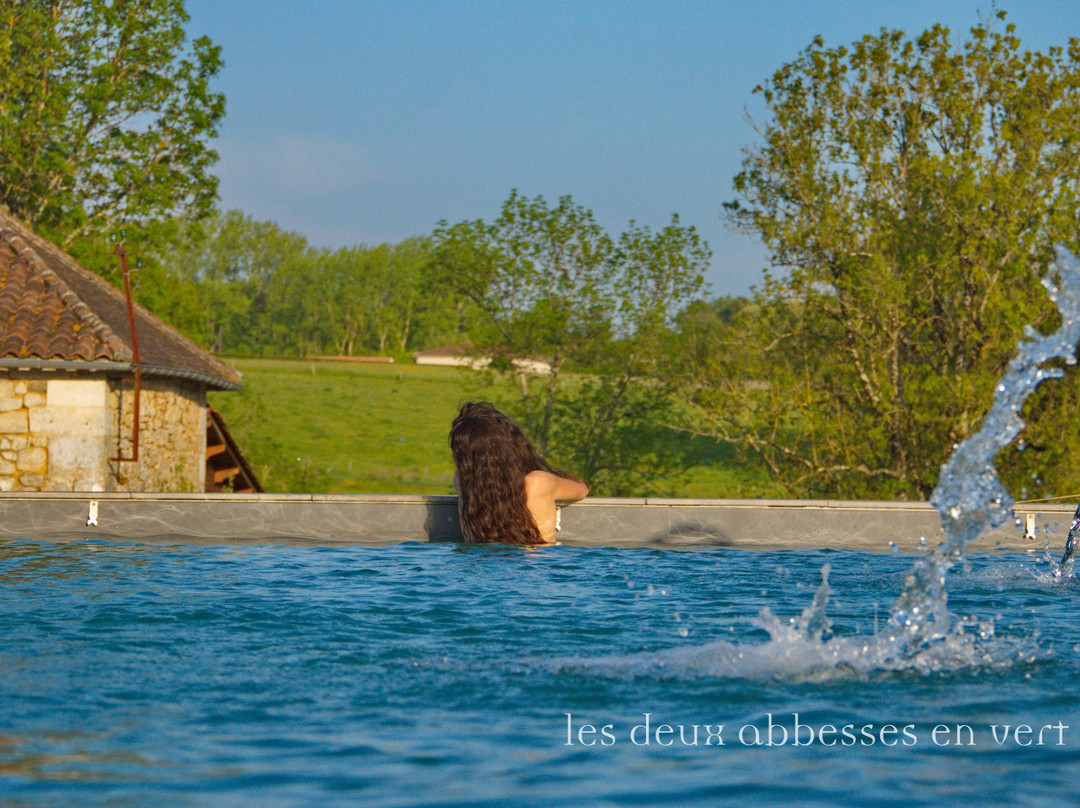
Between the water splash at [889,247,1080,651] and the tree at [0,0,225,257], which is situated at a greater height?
the tree at [0,0,225,257]

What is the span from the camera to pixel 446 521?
10148 millimetres

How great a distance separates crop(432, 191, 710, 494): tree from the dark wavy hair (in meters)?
13.5

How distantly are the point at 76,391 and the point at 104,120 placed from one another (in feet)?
46.5

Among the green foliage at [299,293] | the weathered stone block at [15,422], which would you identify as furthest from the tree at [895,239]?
the green foliage at [299,293]

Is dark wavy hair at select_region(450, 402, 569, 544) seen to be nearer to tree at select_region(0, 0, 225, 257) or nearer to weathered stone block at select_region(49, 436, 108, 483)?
weathered stone block at select_region(49, 436, 108, 483)

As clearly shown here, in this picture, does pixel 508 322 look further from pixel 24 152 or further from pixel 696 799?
pixel 696 799

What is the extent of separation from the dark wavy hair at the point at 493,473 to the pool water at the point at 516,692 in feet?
3.13

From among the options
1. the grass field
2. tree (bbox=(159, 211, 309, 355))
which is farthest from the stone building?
tree (bbox=(159, 211, 309, 355))

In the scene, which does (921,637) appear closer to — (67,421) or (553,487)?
(553,487)

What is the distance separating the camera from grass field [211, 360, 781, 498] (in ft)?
78.8

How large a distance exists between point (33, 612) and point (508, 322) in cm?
1674

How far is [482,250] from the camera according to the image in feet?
73.5

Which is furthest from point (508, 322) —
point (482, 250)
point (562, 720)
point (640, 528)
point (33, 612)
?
point (562, 720)

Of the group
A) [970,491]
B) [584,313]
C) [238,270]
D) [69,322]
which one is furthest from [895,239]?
[238,270]
